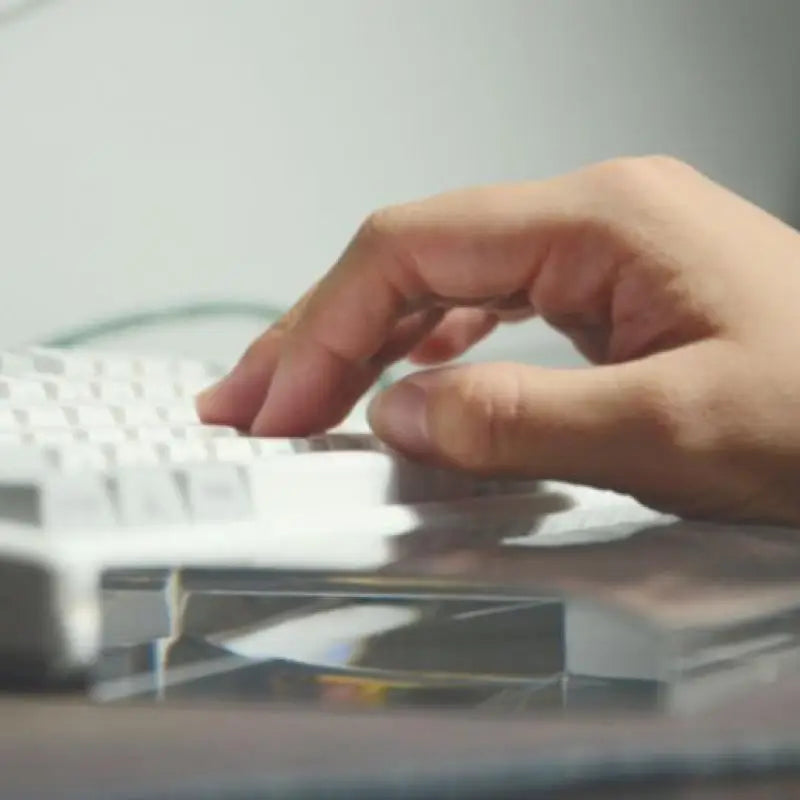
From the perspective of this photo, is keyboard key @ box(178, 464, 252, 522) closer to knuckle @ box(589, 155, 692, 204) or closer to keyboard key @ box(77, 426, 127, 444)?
keyboard key @ box(77, 426, 127, 444)

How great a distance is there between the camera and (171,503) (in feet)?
1.21

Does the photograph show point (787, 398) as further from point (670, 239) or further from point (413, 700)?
point (413, 700)

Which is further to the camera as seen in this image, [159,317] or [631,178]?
[159,317]

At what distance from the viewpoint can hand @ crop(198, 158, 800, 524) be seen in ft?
1.48

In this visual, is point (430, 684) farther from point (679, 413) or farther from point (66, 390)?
point (66, 390)

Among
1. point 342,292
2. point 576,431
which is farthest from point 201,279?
point 576,431

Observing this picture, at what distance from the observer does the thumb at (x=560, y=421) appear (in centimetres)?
44

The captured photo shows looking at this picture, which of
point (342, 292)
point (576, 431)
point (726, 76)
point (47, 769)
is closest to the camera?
point (47, 769)

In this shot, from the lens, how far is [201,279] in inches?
35.6

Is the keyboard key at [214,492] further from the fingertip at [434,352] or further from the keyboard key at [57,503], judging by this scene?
the fingertip at [434,352]

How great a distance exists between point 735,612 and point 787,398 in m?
0.17

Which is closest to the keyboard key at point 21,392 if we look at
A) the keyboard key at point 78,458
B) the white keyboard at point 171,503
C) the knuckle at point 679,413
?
the white keyboard at point 171,503

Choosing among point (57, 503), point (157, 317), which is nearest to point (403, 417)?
point (57, 503)

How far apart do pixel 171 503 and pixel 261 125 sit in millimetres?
602
